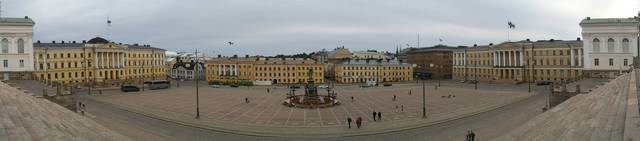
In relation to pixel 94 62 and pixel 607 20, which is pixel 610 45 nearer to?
pixel 607 20

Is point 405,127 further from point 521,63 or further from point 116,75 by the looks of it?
point 116,75

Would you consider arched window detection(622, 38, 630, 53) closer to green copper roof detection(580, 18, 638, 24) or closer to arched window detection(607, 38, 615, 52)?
arched window detection(607, 38, 615, 52)

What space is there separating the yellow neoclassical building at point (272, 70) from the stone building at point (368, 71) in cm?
530

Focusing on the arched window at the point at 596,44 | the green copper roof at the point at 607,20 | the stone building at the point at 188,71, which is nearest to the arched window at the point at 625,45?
the green copper roof at the point at 607,20

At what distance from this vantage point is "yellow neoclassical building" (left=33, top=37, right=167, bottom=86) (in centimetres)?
8562

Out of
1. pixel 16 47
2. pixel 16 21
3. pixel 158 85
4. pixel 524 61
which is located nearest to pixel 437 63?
pixel 524 61

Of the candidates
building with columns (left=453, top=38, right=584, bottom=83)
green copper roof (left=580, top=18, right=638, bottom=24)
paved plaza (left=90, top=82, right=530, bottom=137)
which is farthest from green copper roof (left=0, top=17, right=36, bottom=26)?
building with columns (left=453, top=38, right=584, bottom=83)

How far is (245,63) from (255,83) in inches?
289

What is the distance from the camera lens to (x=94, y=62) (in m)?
94.4

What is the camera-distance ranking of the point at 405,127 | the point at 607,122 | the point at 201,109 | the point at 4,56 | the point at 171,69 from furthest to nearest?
1. the point at 171,69
2. the point at 4,56
3. the point at 201,109
4. the point at 405,127
5. the point at 607,122

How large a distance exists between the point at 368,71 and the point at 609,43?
49979mm

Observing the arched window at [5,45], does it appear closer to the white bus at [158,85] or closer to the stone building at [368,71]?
the white bus at [158,85]

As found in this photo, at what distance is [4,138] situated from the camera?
11.6m

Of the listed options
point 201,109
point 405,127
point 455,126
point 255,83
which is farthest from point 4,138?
point 255,83
